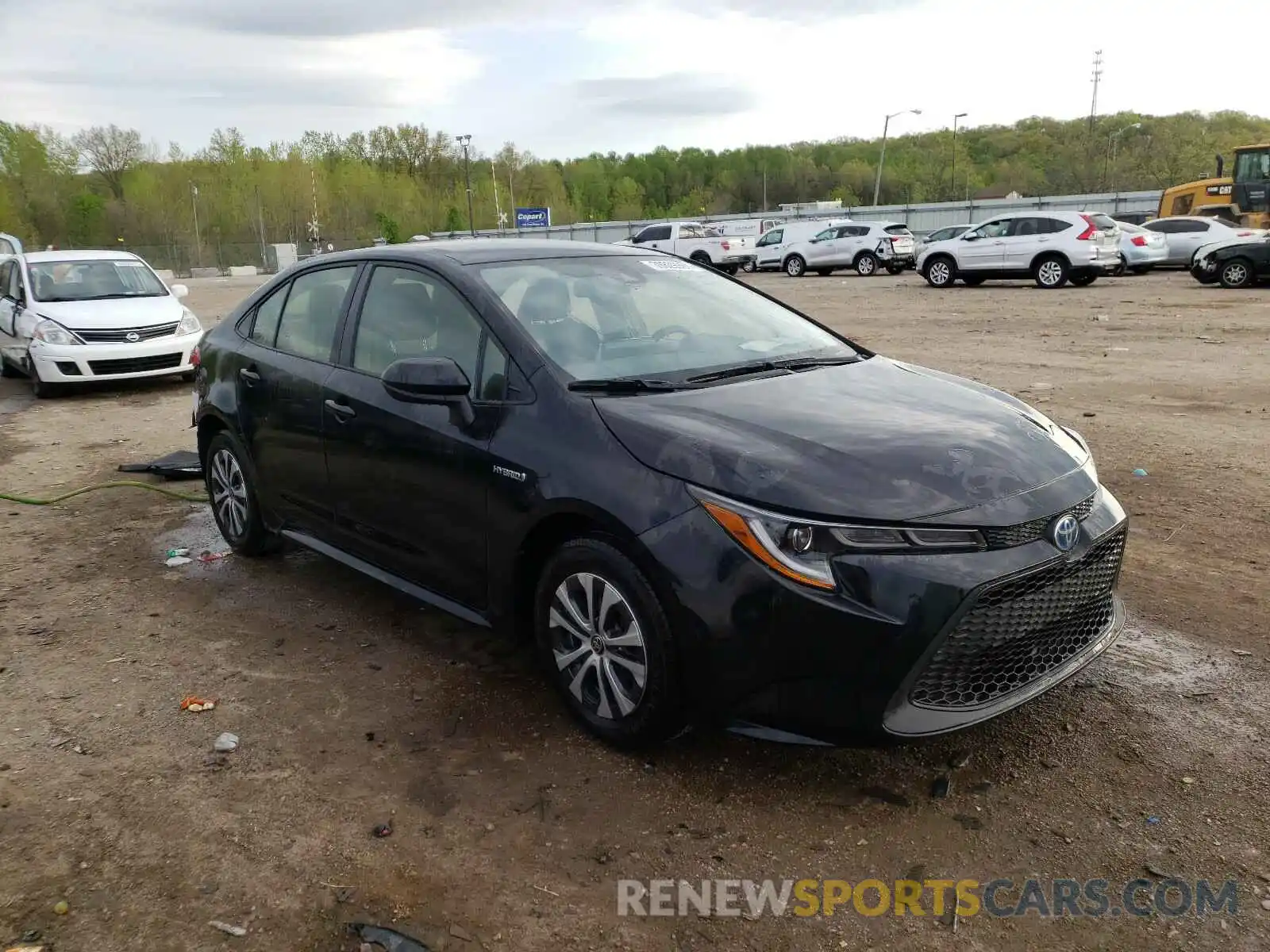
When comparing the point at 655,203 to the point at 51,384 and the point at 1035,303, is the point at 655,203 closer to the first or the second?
the point at 1035,303

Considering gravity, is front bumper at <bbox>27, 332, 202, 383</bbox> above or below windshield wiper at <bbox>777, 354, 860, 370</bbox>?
below

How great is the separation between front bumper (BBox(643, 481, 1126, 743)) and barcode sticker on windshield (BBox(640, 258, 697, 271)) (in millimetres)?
1969

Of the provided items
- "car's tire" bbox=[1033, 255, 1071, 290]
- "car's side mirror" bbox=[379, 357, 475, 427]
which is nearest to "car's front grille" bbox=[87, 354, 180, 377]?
"car's side mirror" bbox=[379, 357, 475, 427]

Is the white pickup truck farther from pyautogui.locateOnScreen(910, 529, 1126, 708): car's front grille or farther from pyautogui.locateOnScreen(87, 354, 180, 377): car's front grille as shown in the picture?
pyautogui.locateOnScreen(910, 529, 1126, 708): car's front grille

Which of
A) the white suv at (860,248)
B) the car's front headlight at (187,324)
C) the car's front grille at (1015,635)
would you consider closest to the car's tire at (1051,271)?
the white suv at (860,248)

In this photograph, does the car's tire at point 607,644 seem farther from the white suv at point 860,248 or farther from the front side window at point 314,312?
the white suv at point 860,248

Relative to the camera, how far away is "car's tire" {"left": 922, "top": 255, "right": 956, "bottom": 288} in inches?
967

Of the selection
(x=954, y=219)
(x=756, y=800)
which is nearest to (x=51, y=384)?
(x=756, y=800)

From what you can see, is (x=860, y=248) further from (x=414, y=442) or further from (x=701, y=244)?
(x=414, y=442)

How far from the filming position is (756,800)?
10.4ft

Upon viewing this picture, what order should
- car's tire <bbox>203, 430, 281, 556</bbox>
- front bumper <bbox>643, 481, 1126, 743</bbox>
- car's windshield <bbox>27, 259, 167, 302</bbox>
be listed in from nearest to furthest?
front bumper <bbox>643, 481, 1126, 743</bbox>
car's tire <bbox>203, 430, 281, 556</bbox>
car's windshield <bbox>27, 259, 167, 302</bbox>

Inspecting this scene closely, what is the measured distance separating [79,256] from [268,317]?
371 inches

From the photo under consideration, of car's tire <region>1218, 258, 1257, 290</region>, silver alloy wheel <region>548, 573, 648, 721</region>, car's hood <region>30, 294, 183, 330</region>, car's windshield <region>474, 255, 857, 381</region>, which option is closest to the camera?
silver alloy wheel <region>548, 573, 648, 721</region>

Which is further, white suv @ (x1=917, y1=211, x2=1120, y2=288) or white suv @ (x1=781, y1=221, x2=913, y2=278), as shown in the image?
white suv @ (x1=781, y1=221, x2=913, y2=278)
